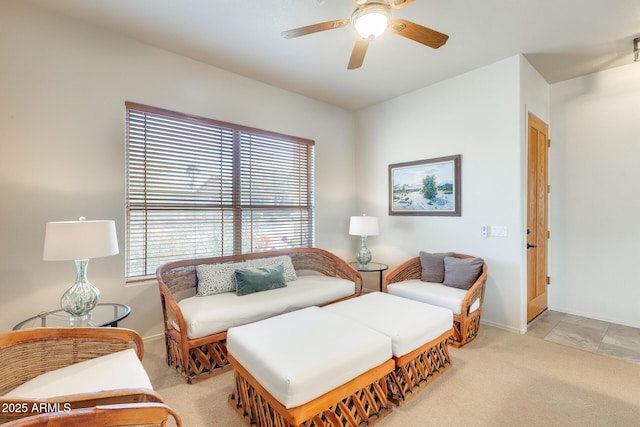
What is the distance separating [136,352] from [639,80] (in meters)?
5.40

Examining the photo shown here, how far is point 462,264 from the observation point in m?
3.18

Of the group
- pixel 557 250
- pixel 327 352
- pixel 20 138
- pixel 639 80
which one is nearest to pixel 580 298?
pixel 557 250

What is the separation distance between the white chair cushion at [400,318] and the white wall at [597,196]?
2.50 metres

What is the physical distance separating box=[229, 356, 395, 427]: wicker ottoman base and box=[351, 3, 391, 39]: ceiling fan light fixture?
7.30ft

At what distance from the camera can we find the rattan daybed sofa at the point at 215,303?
89.3 inches

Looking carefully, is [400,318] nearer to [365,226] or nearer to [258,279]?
[258,279]

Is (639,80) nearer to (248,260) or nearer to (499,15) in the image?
(499,15)

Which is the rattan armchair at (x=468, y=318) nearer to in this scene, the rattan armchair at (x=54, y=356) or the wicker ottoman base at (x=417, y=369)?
the wicker ottoman base at (x=417, y=369)

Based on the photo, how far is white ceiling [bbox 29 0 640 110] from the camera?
2340 mm

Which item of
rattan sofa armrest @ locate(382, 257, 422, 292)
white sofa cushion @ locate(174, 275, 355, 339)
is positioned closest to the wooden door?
rattan sofa armrest @ locate(382, 257, 422, 292)

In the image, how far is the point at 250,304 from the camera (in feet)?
8.55

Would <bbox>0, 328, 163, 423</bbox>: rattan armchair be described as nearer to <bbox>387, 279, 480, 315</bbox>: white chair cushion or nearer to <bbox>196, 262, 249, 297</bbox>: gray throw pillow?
<bbox>196, 262, 249, 297</bbox>: gray throw pillow

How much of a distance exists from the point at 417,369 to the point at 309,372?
1057 millimetres

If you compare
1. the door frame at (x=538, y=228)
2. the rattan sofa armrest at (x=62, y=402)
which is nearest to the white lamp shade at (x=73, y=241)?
the rattan sofa armrest at (x=62, y=402)
